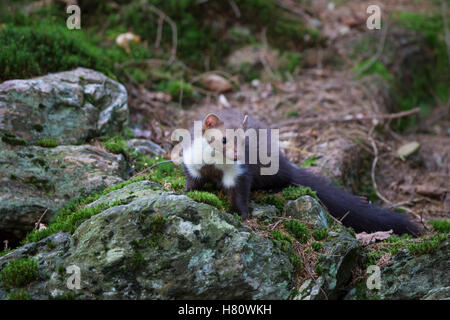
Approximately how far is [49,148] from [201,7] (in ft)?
16.8

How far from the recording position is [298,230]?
3.94m

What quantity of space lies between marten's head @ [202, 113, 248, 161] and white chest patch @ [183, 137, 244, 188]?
0.19 feet

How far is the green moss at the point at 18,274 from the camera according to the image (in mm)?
3154

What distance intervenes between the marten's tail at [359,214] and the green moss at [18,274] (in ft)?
9.41

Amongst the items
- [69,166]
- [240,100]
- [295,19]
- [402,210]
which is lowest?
[402,210]

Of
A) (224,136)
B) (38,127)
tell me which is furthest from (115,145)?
(224,136)

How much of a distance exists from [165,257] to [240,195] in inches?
48.1

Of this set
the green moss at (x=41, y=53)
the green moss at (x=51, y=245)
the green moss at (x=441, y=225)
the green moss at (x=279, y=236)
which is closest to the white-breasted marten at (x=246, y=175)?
the green moss at (x=279, y=236)

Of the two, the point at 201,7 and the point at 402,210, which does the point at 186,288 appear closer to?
the point at 402,210

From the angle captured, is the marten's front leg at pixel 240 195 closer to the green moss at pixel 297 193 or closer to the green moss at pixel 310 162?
the green moss at pixel 297 193

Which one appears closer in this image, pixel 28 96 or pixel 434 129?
pixel 28 96

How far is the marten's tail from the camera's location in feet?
15.2
